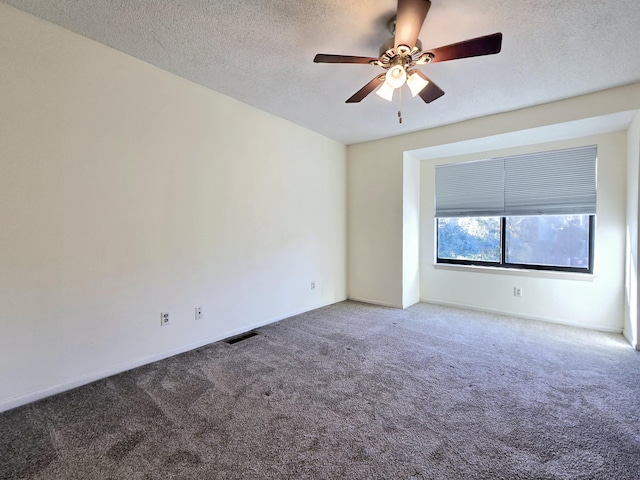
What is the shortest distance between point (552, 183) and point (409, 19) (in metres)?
3.22

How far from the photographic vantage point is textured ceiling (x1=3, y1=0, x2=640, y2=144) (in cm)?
184

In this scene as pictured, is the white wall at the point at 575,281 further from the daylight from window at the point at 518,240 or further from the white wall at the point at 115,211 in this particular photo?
the white wall at the point at 115,211

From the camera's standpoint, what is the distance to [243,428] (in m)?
1.74

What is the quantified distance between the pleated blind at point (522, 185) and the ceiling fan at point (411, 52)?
2373 millimetres

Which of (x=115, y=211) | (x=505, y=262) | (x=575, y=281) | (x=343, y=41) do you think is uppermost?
(x=343, y=41)

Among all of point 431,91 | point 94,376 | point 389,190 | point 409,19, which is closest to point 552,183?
point 389,190

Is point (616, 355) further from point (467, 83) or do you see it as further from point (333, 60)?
point (333, 60)

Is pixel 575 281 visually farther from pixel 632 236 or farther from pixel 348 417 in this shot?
pixel 348 417

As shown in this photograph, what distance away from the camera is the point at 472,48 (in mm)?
1704

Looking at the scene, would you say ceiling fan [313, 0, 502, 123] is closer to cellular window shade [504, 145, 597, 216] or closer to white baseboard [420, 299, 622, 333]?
cellular window shade [504, 145, 597, 216]

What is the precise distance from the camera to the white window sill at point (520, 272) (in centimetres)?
351

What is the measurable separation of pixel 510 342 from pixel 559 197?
1.97m

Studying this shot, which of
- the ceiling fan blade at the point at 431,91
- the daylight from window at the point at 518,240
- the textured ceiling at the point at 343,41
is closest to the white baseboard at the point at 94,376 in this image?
the textured ceiling at the point at 343,41

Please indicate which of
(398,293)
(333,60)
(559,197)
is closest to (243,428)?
(333,60)
